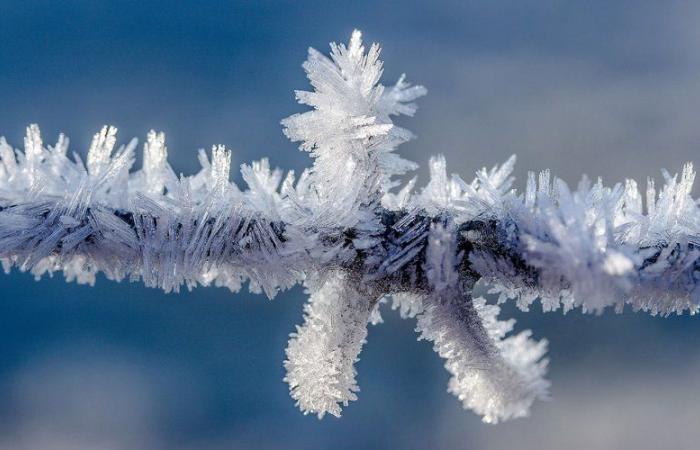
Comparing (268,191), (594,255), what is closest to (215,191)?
(268,191)

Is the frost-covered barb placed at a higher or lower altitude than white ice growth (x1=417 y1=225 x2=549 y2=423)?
higher

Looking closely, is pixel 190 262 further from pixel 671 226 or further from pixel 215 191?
pixel 671 226

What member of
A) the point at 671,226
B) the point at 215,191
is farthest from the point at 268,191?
the point at 671,226

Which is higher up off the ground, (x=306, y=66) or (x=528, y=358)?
(x=306, y=66)

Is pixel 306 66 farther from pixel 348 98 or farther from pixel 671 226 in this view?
pixel 671 226

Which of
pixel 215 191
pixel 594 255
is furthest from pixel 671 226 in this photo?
pixel 215 191

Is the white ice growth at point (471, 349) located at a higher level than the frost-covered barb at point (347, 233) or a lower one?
lower
